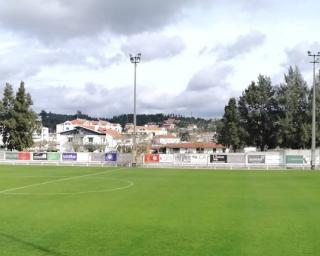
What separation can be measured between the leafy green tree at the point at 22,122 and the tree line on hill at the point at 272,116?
35693 millimetres

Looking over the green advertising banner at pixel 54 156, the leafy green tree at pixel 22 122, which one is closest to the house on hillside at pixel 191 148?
the leafy green tree at pixel 22 122

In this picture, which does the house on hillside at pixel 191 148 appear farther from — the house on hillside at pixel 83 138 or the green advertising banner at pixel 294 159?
the green advertising banner at pixel 294 159

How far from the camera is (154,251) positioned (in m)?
12.7

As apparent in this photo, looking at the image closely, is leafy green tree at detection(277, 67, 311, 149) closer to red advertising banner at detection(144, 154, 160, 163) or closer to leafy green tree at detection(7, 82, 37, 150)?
red advertising banner at detection(144, 154, 160, 163)

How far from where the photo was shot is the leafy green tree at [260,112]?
3656 inches

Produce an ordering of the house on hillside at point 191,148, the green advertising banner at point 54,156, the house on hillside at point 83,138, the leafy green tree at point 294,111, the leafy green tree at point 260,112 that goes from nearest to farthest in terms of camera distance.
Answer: the green advertising banner at point 54,156
the leafy green tree at point 294,111
the leafy green tree at point 260,112
the house on hillside at point 83,138
the house on hillside at point 191,148

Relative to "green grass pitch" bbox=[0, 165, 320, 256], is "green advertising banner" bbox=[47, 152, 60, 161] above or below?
above

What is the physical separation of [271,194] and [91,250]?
664 inches

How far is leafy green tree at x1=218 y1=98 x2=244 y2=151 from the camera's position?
314ft

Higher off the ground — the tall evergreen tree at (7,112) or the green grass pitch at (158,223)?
the tall evergreen tree at (7,112)

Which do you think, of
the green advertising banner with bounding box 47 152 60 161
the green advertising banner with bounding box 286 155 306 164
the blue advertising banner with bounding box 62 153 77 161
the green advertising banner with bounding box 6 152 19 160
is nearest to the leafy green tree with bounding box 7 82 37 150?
the green advertising banner with bounding box 6 152 19 160

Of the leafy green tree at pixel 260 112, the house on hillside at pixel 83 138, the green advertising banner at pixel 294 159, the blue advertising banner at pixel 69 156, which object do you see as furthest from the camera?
the house on hillside at pixel 83 138

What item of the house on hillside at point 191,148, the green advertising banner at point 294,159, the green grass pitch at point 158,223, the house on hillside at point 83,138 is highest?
the house on hillside at point 83,138

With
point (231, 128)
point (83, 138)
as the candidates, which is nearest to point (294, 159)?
point (231, 128)
